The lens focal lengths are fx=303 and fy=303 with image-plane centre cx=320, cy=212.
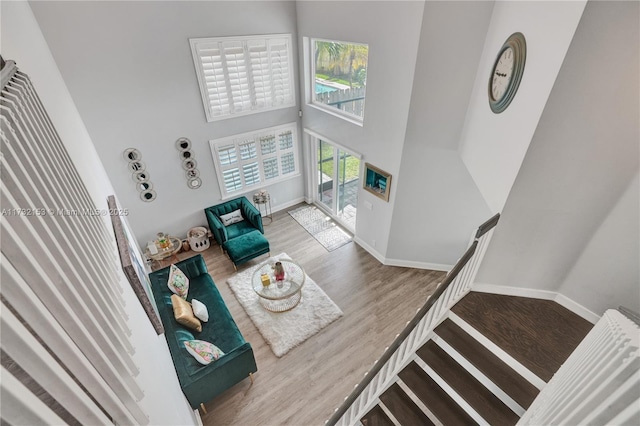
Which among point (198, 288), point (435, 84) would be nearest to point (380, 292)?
point (198, 288)

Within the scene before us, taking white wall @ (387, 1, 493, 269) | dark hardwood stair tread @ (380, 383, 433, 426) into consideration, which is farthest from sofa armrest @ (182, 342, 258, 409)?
white wall @ (387, 1, 493, 269)

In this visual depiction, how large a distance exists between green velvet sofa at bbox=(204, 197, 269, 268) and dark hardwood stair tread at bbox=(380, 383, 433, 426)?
343cm

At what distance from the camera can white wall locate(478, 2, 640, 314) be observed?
180 cm

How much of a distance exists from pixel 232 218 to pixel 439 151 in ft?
13.5

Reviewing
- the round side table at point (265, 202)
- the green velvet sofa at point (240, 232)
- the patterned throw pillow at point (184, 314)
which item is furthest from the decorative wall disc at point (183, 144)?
the patterned throw pillow at point (184, 314)

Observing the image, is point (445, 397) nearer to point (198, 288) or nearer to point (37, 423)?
point (37, 423)

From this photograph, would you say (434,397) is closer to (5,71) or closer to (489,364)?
(489,364)

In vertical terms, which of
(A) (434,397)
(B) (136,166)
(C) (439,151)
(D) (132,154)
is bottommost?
(A) (434,397)

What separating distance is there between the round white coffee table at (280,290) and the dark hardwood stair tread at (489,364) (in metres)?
2.50

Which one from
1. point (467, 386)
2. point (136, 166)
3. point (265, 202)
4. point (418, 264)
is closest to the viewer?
point (467, 386)

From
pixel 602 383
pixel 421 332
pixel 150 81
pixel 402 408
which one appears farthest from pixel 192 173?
pixel 602 383

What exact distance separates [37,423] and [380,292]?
15.7 ft

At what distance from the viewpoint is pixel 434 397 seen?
2512mm

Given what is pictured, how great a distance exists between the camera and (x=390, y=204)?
4988 millimetres
